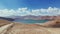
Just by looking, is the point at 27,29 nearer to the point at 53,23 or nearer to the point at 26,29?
the point at 26,29

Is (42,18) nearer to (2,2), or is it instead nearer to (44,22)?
(44,22)

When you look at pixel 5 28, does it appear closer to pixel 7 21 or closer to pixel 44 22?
pixel 7 21

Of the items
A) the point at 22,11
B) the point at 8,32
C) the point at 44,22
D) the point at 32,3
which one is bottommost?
the point at 8,32

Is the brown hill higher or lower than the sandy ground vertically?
higher

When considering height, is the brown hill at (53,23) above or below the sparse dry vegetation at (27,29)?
above

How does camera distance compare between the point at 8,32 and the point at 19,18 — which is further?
the point at 19,18

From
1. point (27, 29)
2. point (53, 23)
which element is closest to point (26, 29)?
point (27, 29)

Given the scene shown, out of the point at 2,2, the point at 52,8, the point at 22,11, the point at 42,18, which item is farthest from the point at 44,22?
the point at 2,2

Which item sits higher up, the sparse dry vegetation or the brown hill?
the brown hill

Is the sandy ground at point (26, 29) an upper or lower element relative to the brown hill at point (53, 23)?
lower

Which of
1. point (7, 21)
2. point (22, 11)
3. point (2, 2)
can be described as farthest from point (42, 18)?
point (2, 2)

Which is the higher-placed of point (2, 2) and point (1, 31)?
point (2, 2)
